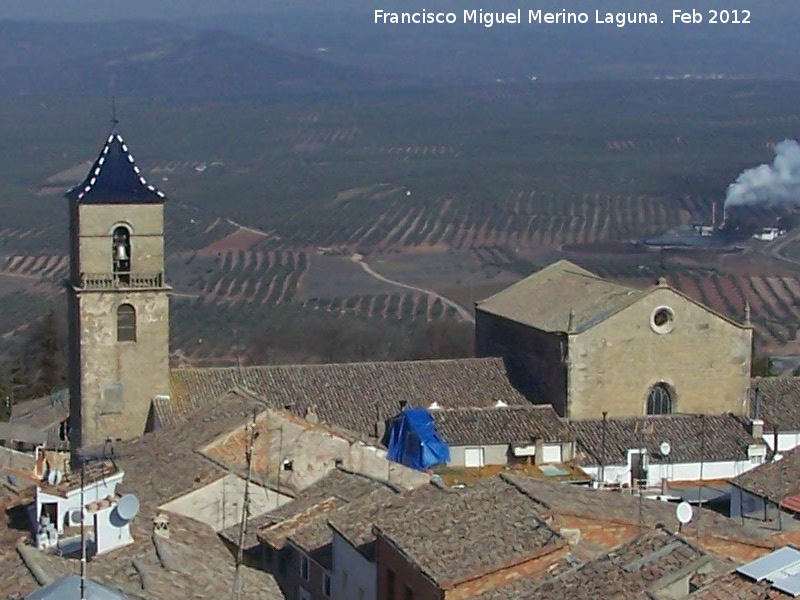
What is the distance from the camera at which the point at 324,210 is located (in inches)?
4636

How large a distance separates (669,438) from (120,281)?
9.50 metres

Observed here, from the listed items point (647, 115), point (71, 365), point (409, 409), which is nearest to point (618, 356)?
point (409, 409)

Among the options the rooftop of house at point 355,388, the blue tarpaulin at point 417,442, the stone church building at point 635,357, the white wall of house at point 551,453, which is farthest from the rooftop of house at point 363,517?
the stone church building at point 635,357

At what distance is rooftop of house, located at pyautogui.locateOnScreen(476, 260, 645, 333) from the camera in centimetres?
3322

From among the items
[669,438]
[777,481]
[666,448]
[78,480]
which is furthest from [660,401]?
[78,480]

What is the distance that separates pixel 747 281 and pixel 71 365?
39237 mm

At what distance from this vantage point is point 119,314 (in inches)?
1280

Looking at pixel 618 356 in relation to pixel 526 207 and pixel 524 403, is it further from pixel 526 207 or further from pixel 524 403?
pixel 526 207

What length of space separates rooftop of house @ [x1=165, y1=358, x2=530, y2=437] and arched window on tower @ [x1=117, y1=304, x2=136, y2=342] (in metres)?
1.02

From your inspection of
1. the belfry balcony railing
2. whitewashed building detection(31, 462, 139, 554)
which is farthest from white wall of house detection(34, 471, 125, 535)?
the belfry balcony railing

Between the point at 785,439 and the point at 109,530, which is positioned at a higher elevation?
the point at 109,530

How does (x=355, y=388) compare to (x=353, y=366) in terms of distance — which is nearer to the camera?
(x=355, y=388)

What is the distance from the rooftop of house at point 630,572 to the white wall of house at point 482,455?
14.3 meters

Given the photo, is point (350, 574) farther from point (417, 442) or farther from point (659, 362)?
point (659, 362)
